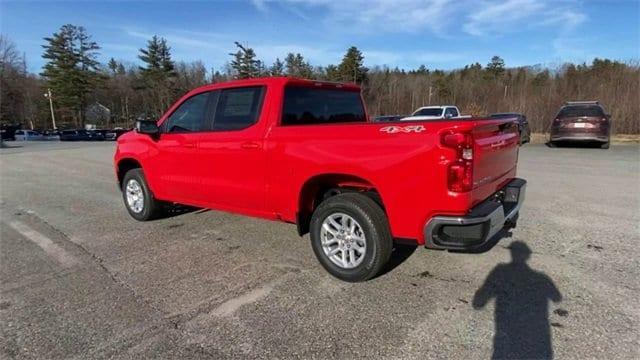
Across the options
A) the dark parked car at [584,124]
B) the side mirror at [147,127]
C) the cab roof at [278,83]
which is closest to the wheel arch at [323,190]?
the cab roof at [278,83]

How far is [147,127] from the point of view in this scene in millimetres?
5824

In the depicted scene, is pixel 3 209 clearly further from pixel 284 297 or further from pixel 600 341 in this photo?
pixel 600 341

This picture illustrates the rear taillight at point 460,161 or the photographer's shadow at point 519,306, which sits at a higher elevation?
the rear taillight at point 460,161

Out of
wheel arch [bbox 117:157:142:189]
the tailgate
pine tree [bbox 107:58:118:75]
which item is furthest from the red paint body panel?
pine tree [bbox 107:58:118:75]

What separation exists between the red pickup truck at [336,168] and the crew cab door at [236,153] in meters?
0.01

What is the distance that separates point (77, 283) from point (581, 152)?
16.0 m

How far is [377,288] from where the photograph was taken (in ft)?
13.0

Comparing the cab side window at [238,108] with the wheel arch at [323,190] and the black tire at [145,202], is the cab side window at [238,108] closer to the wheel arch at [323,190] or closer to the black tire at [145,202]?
the wheel arch at [323,190]

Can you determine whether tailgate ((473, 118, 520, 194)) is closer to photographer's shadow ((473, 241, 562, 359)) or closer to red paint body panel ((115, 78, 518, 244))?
red paint body panel ((115, 78, 518, 244))

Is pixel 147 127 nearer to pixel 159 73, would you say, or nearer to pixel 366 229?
pixel 366 229

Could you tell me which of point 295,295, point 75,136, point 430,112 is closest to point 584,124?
point 430,112

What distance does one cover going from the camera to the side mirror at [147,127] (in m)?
5.82

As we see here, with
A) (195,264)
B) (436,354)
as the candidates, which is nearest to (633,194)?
(436,354)

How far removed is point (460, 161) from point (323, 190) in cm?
158
